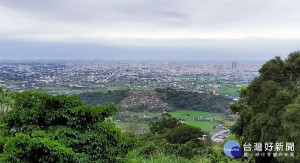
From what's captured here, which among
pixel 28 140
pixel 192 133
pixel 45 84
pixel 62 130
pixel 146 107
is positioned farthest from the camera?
pixel 45 84

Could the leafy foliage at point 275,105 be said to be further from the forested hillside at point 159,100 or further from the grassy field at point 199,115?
the forested hillside at point 159,100

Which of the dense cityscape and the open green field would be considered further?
the dense cityscape

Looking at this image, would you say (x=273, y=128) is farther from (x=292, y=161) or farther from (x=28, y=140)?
(x=28, y=140)

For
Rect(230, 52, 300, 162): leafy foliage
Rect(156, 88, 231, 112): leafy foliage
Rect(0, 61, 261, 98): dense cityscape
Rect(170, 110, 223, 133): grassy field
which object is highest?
Rect(230, 52, 300, 162): leafy foliage

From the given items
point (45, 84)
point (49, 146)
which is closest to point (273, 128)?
point (49, 146)

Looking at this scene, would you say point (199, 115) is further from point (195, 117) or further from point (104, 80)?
point (104, 80)

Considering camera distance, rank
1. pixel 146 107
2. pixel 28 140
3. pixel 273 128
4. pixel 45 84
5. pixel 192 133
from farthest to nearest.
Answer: pixel 45 84, pixel 146 107, pixel 192 133, pixel 273 128, pixel 28 140

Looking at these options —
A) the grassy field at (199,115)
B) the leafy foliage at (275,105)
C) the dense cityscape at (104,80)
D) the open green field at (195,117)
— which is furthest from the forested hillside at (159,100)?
the leafy foliage at (275,105)

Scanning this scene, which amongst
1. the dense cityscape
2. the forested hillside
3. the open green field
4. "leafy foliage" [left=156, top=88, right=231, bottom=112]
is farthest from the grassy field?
the dense cityscape

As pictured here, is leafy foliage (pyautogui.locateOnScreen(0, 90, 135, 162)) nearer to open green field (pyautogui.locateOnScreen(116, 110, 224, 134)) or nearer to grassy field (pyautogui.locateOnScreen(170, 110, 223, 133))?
open green field (pyautogui.locateOnScreen(116, 110, 224, 134))
